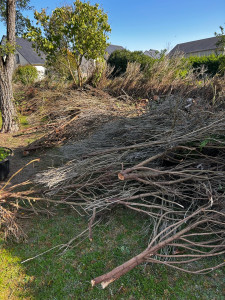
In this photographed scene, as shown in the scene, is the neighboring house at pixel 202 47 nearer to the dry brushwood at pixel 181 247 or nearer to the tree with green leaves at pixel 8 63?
the tree with green leaves at pixel 8 63

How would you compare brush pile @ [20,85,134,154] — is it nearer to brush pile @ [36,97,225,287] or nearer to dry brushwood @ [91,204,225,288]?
brush pile @ [36,97,225,287]

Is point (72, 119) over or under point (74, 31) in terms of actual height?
under

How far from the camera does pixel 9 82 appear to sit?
285 inches

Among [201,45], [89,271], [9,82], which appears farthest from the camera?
[201,45]

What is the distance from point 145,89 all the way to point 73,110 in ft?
11.3

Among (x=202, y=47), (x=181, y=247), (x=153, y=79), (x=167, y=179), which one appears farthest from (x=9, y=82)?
(x=202, y=47)

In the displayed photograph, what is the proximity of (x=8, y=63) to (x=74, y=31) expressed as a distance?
3.26 metres

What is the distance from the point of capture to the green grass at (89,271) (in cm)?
210

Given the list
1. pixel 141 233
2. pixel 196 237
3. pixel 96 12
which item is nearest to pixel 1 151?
pixel 141 233

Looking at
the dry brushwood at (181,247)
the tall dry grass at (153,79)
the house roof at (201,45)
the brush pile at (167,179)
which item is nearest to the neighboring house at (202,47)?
the house roof at (201,45)

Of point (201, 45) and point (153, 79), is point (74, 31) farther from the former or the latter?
point (201, 45)

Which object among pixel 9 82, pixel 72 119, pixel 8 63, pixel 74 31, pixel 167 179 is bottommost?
pixel 167 179

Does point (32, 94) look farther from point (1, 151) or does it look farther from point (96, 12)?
point (1, 151)

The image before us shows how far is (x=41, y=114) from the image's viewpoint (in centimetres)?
709
